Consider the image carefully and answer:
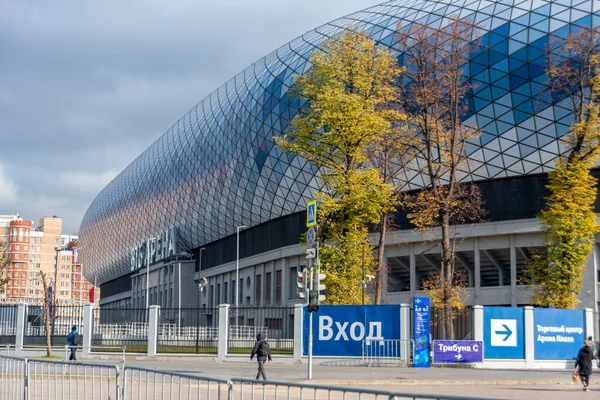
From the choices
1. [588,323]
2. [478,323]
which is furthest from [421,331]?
[588,323]

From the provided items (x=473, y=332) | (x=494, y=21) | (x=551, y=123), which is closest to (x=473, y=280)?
(x=551, y=123)

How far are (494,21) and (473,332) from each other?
30426 millimetres

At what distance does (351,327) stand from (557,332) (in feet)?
29.3

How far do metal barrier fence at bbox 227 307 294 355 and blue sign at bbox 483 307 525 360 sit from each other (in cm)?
837

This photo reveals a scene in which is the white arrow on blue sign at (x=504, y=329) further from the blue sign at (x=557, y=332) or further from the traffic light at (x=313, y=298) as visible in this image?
the traffic light at (x=313, y=298)

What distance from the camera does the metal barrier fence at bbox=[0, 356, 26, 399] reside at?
14.6m

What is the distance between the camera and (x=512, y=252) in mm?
53062

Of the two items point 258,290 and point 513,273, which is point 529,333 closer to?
point 513,273

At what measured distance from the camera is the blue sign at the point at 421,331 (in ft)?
110

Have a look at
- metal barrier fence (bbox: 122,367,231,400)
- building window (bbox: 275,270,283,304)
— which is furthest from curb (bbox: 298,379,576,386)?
building window (bbox: 275,270,283,304)

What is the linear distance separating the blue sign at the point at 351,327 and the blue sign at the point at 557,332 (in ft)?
19.8

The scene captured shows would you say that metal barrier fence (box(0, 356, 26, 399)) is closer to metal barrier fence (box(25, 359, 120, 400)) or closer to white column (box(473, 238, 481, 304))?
metal barrier fence (box(25, 359, 120, 400))

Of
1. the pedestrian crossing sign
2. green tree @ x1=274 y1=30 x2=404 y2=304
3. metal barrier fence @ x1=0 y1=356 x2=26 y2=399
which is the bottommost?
metal barrier fence @ x1=0 y1=356 x2=26 y2=399

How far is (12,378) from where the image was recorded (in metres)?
15.0
